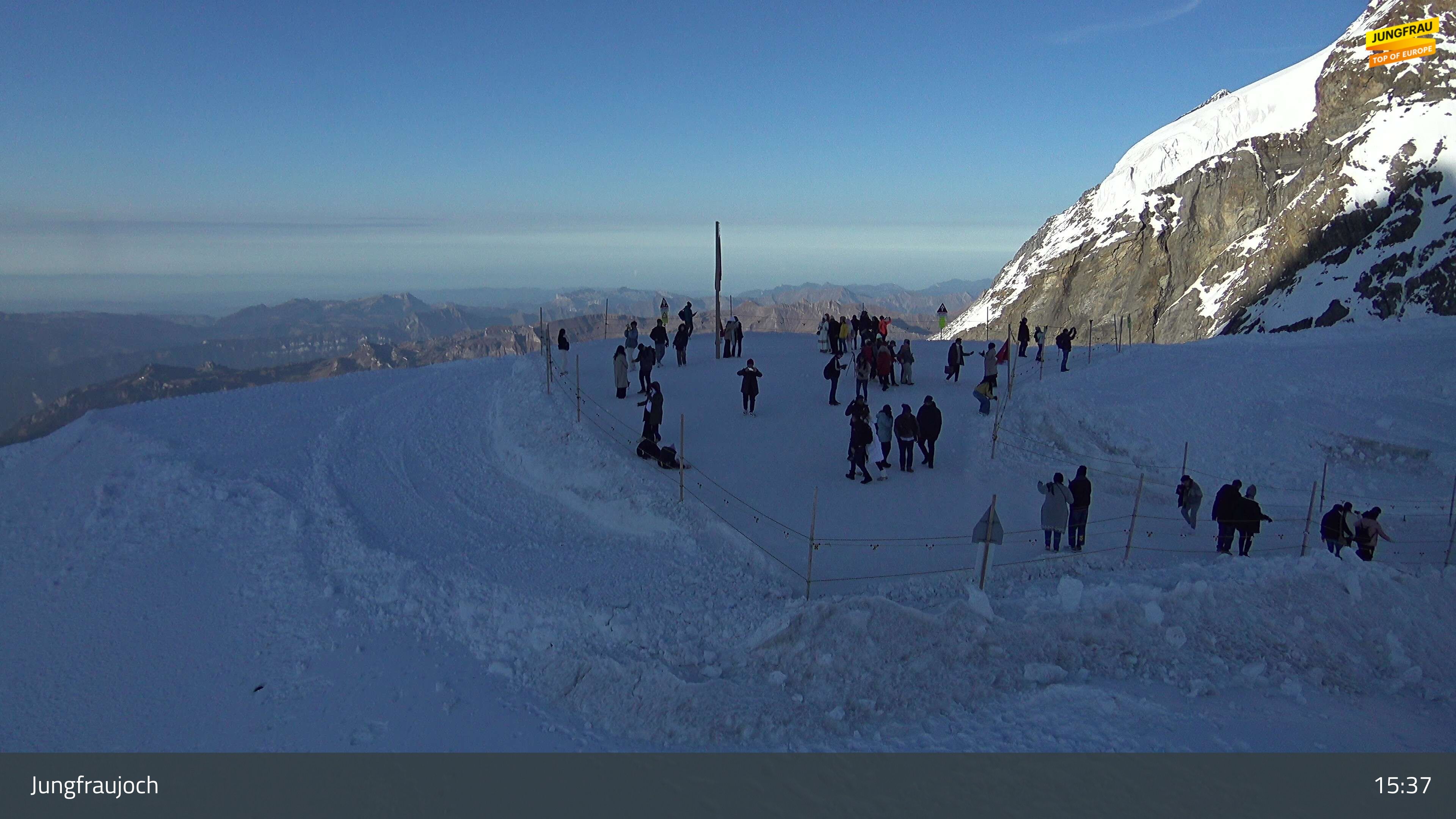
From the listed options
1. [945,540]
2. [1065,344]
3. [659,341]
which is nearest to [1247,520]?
[945,540]

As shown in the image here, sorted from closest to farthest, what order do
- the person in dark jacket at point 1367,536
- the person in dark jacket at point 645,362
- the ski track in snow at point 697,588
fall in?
the ski track in snow at point 697,588 < the person in dark jacket at point 1367,536 < the person in dark jacket at point 645,362

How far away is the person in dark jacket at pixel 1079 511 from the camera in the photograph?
39.4 feet

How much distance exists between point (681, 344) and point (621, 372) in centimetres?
504

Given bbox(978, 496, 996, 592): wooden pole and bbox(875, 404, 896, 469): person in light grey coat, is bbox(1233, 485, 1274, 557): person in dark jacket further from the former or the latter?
bbox(875, 404, 896, 469): person in light grey coat

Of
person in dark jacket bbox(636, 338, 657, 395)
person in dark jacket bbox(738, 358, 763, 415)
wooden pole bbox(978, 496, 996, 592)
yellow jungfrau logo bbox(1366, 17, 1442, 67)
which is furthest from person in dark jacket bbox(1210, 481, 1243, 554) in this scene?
yellow jungfrau logo bbox(1366, 17, 1442, 67)

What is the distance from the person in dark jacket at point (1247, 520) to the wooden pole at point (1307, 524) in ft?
1.75

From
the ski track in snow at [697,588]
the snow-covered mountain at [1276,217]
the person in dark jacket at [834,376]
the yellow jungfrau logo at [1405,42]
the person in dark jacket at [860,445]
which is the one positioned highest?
the yellow jungfrau logo at [1405,42]

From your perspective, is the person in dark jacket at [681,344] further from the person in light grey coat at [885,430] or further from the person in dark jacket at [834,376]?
the person in light grey coat at [885,430]

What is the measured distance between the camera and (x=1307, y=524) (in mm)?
11625

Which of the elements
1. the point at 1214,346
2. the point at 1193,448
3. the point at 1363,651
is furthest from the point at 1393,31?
the point at 1363,651

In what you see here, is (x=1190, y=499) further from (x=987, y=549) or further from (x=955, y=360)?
(x=955, y=360)

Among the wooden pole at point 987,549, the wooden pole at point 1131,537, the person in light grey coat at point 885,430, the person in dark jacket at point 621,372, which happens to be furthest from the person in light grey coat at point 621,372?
the wooden pole at point 1131,537

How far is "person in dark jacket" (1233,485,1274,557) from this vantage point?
12062mm

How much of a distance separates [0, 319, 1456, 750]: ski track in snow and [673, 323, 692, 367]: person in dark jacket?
13.4 feet
